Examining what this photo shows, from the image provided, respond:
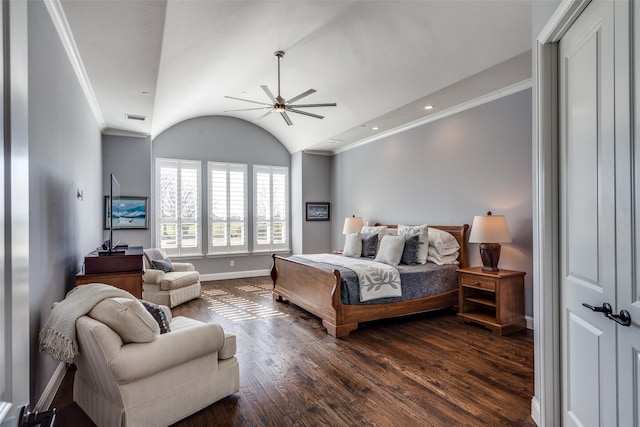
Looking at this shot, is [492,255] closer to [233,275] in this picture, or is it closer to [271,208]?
[271,208]

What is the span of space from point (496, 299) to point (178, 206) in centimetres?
577

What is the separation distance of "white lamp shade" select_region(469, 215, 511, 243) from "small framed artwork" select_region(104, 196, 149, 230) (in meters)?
5.18

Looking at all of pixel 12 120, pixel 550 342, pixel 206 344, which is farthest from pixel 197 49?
pixel 550 342

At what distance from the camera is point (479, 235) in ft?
13.2

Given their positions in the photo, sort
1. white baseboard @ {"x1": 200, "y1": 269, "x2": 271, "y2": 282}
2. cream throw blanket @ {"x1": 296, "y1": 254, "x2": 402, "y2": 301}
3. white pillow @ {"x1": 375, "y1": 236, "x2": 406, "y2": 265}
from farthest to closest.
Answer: white baseboard @ {"x1": 200, "y1": 269, "x2": 271, "y2": 282} < white pillow @ {"x1": 375, "y1": 236, "x2": 406, "y2": 265} < cream throw blanket @ {"x1": 296, "y1": 254, "x2": 402, "y2": 301}

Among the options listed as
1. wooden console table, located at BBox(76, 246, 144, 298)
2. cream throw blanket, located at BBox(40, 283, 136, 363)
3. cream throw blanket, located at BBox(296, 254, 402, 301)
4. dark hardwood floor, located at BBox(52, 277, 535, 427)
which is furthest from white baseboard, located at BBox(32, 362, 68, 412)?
cream throw blanket, located at BBox(296, 254, 402, 301)

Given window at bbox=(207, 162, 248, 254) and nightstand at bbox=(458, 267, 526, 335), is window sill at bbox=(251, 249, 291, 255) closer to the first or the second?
window at bbox=(207, 162, 248, 254)

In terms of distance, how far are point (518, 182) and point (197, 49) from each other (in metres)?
3.97

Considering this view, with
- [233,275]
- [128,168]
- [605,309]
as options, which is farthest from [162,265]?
[605,309]

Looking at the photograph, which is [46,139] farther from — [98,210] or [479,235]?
[479,235]

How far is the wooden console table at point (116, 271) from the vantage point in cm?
317

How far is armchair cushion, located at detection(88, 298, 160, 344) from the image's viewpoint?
2.02 m

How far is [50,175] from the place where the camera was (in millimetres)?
2549

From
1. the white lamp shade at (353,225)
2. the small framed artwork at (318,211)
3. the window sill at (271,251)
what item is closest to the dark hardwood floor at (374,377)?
the white lamp shade at (353,225)
